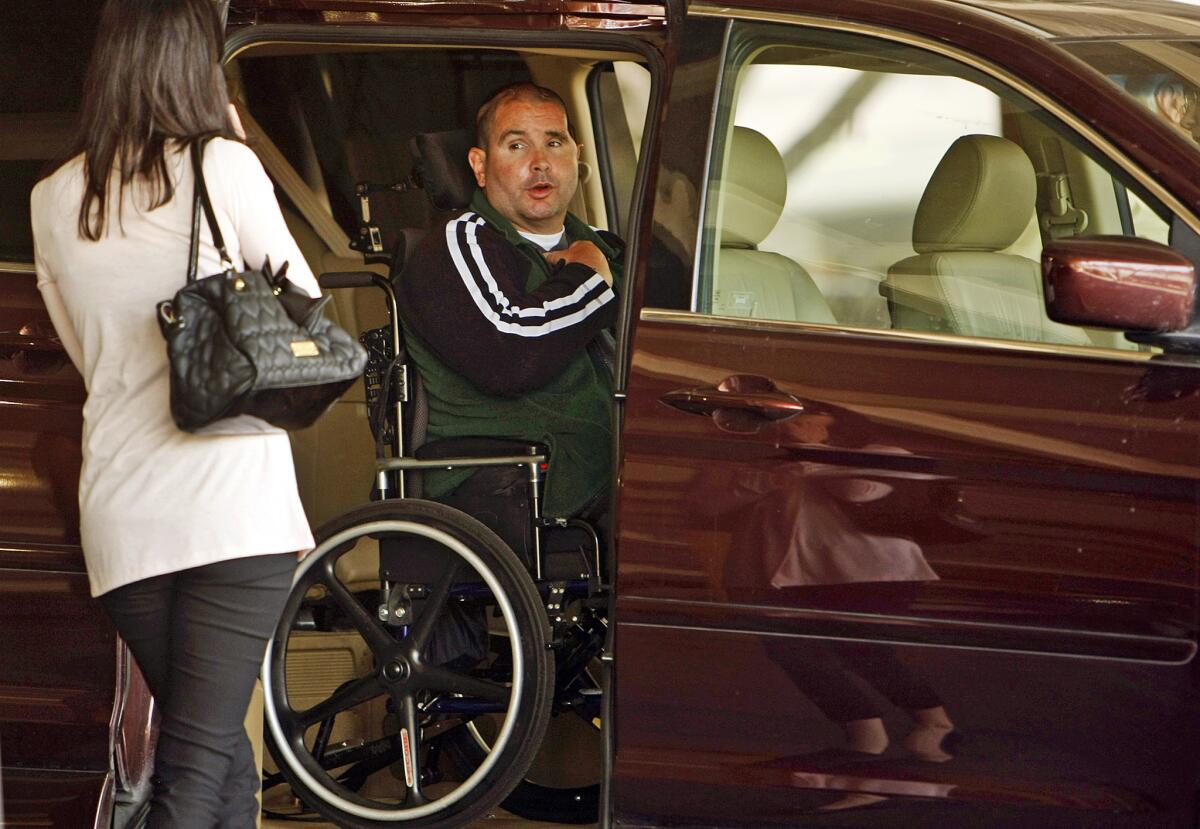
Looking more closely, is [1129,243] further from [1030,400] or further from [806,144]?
[806,144]

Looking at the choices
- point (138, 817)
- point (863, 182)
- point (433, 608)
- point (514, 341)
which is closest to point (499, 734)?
point (433, 608)

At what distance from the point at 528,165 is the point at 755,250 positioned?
96 centimetres

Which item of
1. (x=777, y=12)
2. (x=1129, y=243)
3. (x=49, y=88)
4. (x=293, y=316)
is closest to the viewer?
(x=293, y=316)

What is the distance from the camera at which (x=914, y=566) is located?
2518 millimetres

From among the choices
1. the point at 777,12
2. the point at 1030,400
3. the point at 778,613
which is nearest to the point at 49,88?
the point at 777,12

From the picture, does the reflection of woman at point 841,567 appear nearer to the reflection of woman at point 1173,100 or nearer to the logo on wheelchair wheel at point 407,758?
the reflection of woman at point 1173,100

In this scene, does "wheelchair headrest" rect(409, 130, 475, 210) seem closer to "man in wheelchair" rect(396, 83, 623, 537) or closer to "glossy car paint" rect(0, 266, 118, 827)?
"man in wheelchair" rect(396, 83, 623, 537)

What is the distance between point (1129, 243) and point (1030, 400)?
31 centimetres

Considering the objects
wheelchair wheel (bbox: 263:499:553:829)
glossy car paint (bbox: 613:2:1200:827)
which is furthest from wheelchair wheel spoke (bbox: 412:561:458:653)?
glossy car paint (bbox: 613:2:1200:827)

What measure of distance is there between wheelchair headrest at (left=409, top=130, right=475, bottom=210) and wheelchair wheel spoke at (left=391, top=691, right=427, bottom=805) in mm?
1203

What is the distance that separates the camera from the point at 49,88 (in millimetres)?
2912

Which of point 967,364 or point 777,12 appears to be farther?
point 777,12

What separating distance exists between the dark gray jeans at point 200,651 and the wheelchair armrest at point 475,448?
1.02 metres

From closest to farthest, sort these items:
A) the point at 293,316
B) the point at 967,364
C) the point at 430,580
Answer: the point at 293,316 < the point at 967,364 < the point at 430,580
